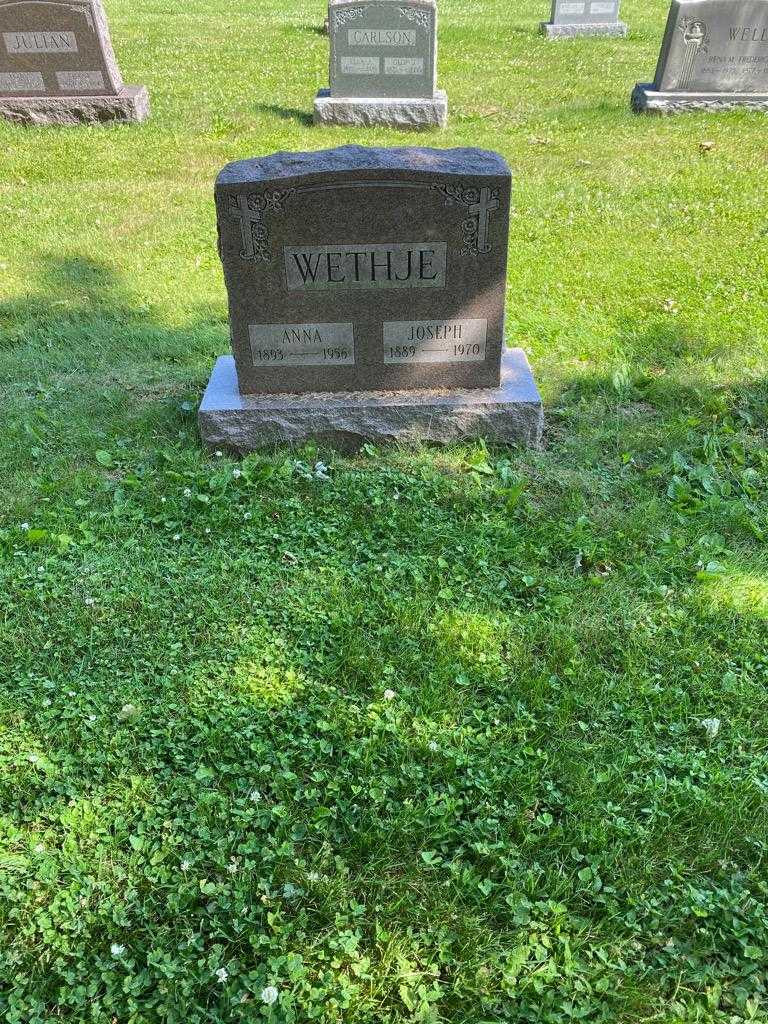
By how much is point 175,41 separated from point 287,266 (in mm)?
13615

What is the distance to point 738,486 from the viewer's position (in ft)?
13.3

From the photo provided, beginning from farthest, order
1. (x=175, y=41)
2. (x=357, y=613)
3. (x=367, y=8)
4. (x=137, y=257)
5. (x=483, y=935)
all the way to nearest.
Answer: (x=175, y=41)
(x=367, y=8)
(x=137, y=257)
(x=357, y=613)
(x=483, y=935)

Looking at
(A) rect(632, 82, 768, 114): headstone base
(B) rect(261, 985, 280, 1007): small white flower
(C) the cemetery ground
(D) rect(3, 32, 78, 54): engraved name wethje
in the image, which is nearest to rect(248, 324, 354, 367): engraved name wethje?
(C) the cemetery ground

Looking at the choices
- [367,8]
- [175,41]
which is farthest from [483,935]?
[175,41]

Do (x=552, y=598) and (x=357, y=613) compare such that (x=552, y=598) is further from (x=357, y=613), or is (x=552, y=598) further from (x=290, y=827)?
(x=290, y=827)

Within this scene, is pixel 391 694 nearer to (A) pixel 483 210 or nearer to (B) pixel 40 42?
(A) pixel 483 210

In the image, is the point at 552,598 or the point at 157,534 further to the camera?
the point at 157,534

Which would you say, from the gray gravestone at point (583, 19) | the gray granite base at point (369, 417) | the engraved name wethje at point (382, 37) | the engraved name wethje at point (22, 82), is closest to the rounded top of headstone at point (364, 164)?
the gray granite base at point (369, 417)

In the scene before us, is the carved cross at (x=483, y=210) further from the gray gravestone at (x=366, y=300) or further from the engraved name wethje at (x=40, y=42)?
the engraved name wethje at (x=40, y=42)

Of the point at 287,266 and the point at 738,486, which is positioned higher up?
the point at 287,266

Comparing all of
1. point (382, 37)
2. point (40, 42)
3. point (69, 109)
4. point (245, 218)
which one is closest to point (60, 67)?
point (40, 42)

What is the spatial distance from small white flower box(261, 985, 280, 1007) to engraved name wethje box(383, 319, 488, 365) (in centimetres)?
305

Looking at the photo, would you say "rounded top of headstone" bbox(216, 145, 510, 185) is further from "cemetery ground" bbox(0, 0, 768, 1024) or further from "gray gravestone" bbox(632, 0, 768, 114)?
"gray gravestone" bbox(632, 0, 768, 114)

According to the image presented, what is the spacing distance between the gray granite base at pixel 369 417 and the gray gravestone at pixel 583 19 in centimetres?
1445
